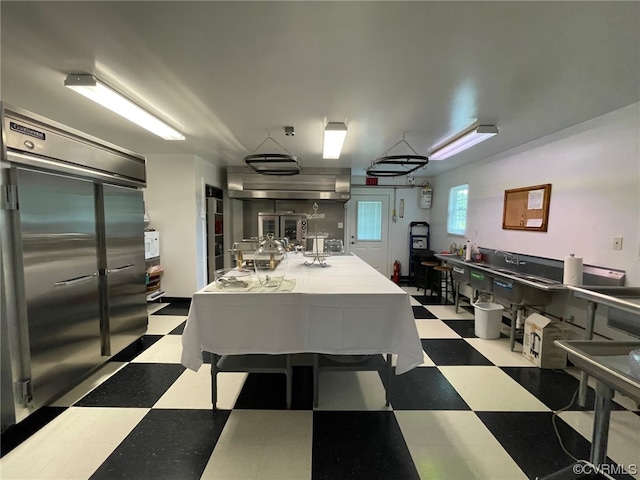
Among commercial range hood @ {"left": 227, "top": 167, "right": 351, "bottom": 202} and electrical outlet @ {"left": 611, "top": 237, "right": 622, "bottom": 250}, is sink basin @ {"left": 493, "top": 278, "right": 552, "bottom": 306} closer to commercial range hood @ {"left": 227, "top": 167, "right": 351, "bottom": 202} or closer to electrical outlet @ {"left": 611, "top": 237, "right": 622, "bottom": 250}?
electrical outlet @ {"left": 611, "top": 237, "right": 622, "bottom": 250}

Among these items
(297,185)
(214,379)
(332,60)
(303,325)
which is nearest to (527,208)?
(332,60)

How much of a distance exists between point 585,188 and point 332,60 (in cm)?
302

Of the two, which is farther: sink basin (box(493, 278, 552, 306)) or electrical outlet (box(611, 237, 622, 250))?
sink basin (box(493, 278, 552, 306))

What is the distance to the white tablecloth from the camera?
6.38 ft

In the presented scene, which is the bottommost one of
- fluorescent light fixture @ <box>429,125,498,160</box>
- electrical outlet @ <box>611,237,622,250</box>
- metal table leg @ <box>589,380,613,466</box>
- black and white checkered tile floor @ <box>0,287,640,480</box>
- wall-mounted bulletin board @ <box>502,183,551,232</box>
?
black and white checkered tile floor @ <box>0,287,640,480</box>

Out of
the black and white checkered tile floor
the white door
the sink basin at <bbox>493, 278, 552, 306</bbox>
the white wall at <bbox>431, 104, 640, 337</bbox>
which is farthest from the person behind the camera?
the white door

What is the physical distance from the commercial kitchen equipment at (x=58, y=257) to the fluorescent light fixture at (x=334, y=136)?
7.29 ft

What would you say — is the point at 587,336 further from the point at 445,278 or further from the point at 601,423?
the point at 445,278

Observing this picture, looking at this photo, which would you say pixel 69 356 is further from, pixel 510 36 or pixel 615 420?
pixel 615 420

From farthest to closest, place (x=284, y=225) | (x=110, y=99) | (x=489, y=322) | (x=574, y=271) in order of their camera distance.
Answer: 1. (x=284, y=225)
2. (x=489, y=322)
3. (x=574, y=271)
4. (x=110, y=99)

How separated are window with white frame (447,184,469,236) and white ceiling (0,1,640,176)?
2401mm

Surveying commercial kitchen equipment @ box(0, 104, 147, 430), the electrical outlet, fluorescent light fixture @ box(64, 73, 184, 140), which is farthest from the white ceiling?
the electrical outlet

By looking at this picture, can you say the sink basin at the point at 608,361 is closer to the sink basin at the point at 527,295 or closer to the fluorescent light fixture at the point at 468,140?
the sink basin at the point at 527,295

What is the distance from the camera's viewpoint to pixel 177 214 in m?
4.68
